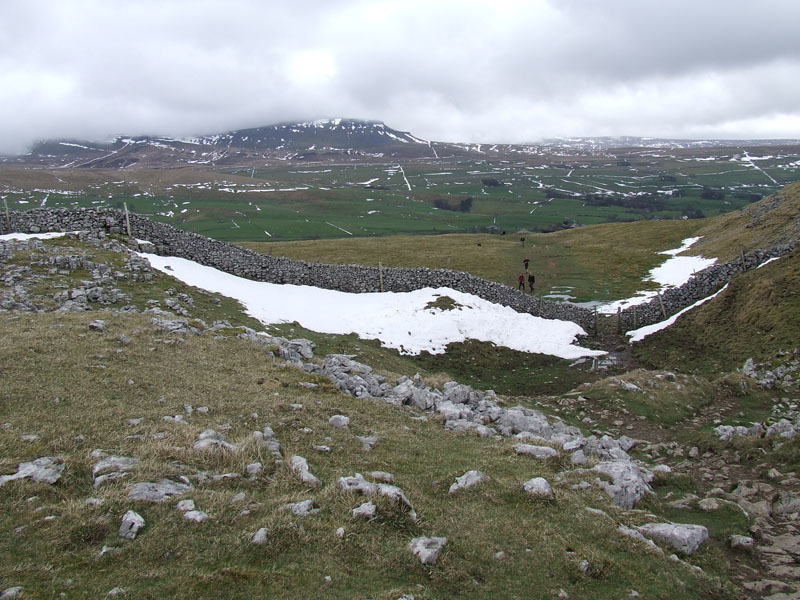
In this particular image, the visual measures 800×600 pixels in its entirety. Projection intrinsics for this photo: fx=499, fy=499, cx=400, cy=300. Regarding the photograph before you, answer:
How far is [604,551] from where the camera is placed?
9.03m

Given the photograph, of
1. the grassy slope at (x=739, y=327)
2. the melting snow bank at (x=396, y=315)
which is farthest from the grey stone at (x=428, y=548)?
the grassy slope at (x=739, y=327)

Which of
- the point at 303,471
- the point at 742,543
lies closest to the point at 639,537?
the point at 742,543

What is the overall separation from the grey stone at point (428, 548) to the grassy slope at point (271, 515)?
125mm

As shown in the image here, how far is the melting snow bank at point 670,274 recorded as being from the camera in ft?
163

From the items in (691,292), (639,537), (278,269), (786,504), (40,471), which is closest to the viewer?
(40,471)

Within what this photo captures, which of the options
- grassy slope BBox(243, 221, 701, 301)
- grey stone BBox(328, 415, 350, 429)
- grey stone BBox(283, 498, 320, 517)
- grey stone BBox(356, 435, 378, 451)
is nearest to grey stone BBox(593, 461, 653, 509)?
grey stone BBox(356, 435, 378, 451)

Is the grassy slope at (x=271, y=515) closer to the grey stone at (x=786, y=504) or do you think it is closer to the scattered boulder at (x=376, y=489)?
the scattered boulder at (x=376, y=489)

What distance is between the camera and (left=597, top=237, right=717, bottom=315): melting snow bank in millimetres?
49562

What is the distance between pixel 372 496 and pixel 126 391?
846 centimetres

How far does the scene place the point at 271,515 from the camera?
8.30 metres

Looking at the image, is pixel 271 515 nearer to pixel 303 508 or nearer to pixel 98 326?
pixel 303 508

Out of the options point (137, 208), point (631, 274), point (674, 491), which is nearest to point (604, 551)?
point (674, 491)

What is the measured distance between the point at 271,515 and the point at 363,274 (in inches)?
1344

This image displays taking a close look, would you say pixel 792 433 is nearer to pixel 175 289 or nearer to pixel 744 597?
pixel 744 597
